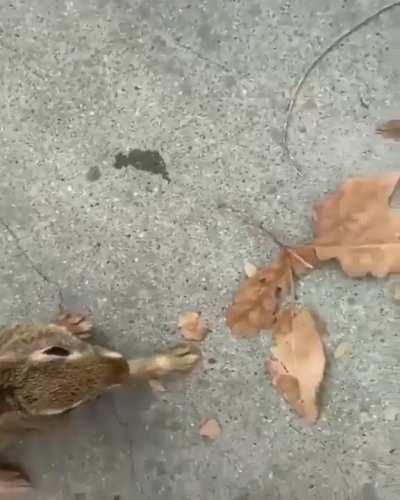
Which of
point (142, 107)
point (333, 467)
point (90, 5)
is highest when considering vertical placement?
point (90, 5)

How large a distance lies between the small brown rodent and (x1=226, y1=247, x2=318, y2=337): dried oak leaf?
36 cm

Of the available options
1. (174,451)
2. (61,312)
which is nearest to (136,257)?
(61,312)

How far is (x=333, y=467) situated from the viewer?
2.86 meters

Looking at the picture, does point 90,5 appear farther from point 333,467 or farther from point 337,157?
point 333,467

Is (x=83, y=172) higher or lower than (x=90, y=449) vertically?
higher

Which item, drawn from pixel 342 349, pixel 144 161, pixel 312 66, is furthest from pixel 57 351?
pixel 312 66

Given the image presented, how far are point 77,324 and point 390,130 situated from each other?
109 centimetres

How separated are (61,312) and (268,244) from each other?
0.66m

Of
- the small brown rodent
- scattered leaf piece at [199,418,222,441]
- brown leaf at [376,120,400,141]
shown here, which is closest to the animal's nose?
the small brown rodent

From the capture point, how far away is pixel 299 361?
2.83 metres

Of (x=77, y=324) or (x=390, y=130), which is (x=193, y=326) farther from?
(x=390, y=130)

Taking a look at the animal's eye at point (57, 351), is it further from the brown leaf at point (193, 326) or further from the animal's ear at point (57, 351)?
the brown leaf at point (193, 326)

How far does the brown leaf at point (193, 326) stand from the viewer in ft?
9.58

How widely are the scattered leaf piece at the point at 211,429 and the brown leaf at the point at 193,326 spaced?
25cm
